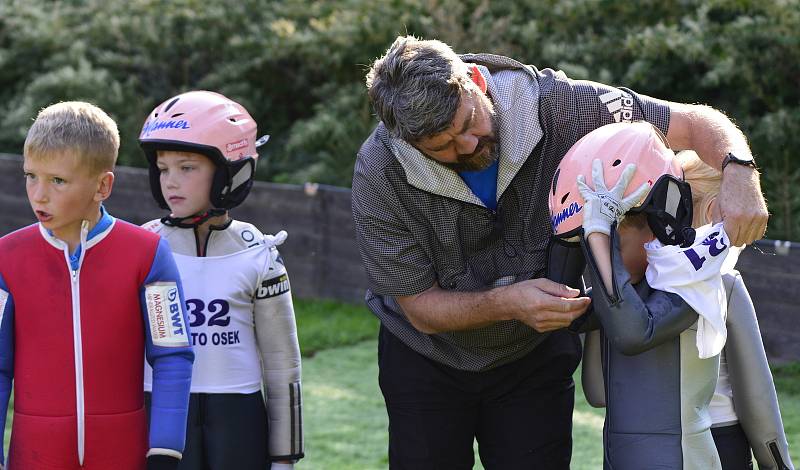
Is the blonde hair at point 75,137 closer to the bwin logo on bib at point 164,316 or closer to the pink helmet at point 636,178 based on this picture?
the bwin logo on bib at point 164,316

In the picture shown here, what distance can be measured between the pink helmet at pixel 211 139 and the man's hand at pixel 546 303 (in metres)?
1.07

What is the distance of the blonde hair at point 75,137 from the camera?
313 cm

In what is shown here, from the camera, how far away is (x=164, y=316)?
3166 mm

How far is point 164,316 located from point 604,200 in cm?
119

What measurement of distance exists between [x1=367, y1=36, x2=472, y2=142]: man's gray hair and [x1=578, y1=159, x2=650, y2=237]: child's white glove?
421mm

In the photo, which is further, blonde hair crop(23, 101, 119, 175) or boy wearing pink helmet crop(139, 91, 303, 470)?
boy wearing pink helmet crop(139, 91, 303, 470)

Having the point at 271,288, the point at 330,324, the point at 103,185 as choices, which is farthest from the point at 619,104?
the point at 330,324

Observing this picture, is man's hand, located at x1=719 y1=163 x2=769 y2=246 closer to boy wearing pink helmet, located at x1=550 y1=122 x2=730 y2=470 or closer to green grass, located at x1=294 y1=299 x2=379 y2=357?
boy wearing pink helmet, located at x1=550 y1=122 x2=730 y2=470

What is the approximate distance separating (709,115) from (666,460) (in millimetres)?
997

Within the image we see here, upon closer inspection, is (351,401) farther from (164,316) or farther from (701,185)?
(701,185)

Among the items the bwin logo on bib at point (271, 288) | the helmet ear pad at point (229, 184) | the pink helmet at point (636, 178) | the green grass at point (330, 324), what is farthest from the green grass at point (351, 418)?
the pink helmet at point (636, 178)

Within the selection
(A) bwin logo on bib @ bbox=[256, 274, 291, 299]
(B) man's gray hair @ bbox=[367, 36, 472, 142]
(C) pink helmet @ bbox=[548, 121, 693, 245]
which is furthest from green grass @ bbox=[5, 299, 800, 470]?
(B) man's gray hair @ bbox=[367, 36, 472, 142]

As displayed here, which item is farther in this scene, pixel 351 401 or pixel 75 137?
pixel 351 401

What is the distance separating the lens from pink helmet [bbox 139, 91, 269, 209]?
3.70 metres
